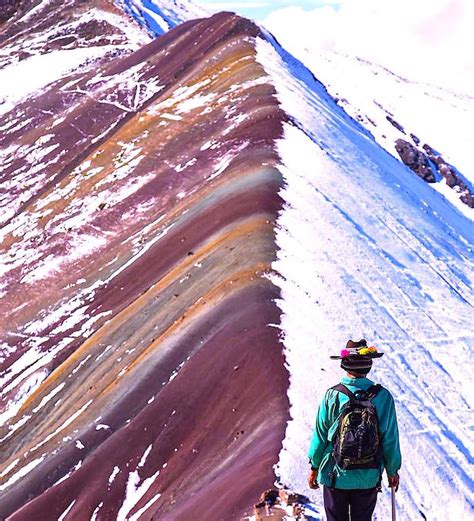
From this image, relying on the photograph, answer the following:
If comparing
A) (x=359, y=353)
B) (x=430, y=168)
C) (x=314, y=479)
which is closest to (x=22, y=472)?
(x=314, y=479)

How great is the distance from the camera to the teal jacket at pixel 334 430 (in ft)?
26.9

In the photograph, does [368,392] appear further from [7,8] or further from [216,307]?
[7,8]

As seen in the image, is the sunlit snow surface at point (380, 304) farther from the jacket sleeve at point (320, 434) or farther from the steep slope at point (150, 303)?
the jacket sleeve at point (320, 434)

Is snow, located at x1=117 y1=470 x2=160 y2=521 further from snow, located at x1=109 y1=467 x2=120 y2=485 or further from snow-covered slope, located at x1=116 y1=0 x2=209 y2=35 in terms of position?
snow-covered slope, located at x1=116 y1=0 x2=209 y2=35

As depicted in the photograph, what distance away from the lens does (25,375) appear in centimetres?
2706

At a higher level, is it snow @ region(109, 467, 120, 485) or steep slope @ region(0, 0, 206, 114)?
steep slope @ region(0, 0, 206, 114)

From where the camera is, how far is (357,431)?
26.5ft

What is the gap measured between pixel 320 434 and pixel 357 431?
50cm

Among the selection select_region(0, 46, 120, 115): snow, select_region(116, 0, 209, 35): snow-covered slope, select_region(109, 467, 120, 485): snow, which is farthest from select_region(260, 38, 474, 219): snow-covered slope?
select_region(109, 467, 120, 485): snow

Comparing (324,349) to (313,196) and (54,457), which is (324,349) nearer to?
(54,457)

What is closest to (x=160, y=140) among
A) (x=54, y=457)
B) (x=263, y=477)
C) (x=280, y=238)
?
(x=280, y=238)

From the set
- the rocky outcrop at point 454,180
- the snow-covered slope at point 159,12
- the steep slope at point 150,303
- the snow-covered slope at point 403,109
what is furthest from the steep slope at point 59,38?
the rocky outcrop at point 454,180

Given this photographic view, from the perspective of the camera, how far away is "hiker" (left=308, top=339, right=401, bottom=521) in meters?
8.10

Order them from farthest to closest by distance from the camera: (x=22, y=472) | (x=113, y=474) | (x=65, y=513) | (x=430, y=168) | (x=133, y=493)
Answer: (x=430, y=168), (x=22, y=472), (x=65, y=513), (x=113, y=474), (x=133, y=493)
